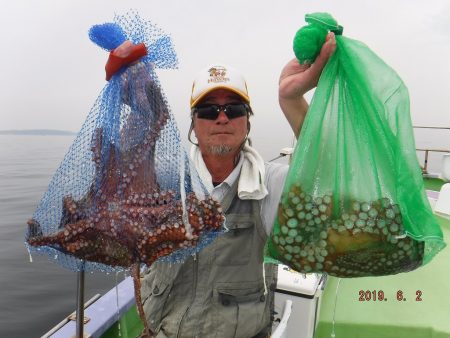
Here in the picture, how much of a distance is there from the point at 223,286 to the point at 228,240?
230mm

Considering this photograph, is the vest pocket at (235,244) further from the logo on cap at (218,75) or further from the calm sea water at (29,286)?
the calm sea water at (29,286)

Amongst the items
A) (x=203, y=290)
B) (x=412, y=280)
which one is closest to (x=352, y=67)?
(x=203, y=290)

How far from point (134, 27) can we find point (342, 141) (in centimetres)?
103

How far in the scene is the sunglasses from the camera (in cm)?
184

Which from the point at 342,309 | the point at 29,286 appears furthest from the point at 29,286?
the point at 342,309

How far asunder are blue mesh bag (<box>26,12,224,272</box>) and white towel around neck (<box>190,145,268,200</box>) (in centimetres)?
35

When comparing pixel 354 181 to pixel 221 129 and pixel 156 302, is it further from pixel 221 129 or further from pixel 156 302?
pixel 156 302

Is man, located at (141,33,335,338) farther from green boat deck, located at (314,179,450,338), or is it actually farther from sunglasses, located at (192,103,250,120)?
green boat deck, located at (314,179,450,338)

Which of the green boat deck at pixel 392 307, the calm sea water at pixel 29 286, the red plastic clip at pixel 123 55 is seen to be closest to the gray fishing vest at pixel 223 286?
the red plastic clip at pixel 123 55

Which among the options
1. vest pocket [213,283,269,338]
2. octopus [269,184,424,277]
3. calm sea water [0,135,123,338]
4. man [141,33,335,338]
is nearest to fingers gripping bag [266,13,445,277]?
octopus [269,184,424,277]

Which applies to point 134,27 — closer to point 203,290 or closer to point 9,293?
point 203,290

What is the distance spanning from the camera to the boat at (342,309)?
2895 mm

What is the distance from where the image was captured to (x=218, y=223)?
134cm

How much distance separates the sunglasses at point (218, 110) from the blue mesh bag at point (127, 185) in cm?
31
